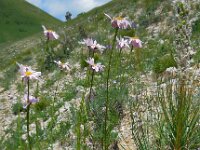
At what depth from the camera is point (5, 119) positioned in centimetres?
1345

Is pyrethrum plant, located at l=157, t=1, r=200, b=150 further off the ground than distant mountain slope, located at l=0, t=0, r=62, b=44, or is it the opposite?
distant mountain slope, located at l=0, t=0, r=62, b=44

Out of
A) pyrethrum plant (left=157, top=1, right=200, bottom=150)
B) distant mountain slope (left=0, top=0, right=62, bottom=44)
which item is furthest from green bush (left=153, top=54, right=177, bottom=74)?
distant mountain slope (left=0, top=0, right=62, bottom=44)

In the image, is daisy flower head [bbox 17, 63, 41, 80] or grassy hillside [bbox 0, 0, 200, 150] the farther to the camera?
grassy hillside [bbox 0, 0, 200, 150]

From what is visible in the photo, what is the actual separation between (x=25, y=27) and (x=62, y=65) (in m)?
194

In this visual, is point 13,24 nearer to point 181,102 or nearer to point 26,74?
point 26,74

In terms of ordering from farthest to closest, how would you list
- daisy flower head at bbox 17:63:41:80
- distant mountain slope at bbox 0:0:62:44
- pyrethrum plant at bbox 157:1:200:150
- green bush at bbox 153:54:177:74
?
1. distant mountain slope at bbox 0:0:62:44
2. green bush at bbox 153:54:177:74
3. daisy flower head at bbox 17:63:41:80
4. pyrethrum plant at bbox 157:1:200:150

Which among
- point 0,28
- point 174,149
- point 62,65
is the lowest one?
point 174,149

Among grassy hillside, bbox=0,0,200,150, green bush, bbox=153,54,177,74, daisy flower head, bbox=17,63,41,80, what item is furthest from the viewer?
green bush, bbox=153,54,177,74

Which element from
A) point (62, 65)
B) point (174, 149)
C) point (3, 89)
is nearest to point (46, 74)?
point (3, 89)

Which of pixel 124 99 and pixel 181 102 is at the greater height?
pixel 124 99

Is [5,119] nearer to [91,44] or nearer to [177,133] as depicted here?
[91,44]

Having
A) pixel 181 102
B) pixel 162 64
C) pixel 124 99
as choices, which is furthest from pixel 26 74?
pixel 162 64

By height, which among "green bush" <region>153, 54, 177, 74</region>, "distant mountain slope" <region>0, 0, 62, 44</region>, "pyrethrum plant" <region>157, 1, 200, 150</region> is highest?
"distant mountain slope" <region>0, 0, 62, 44</region>

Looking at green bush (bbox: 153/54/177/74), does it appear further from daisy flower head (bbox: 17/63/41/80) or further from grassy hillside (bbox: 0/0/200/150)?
daisy flower head (bbox: 17/63/41/80)
